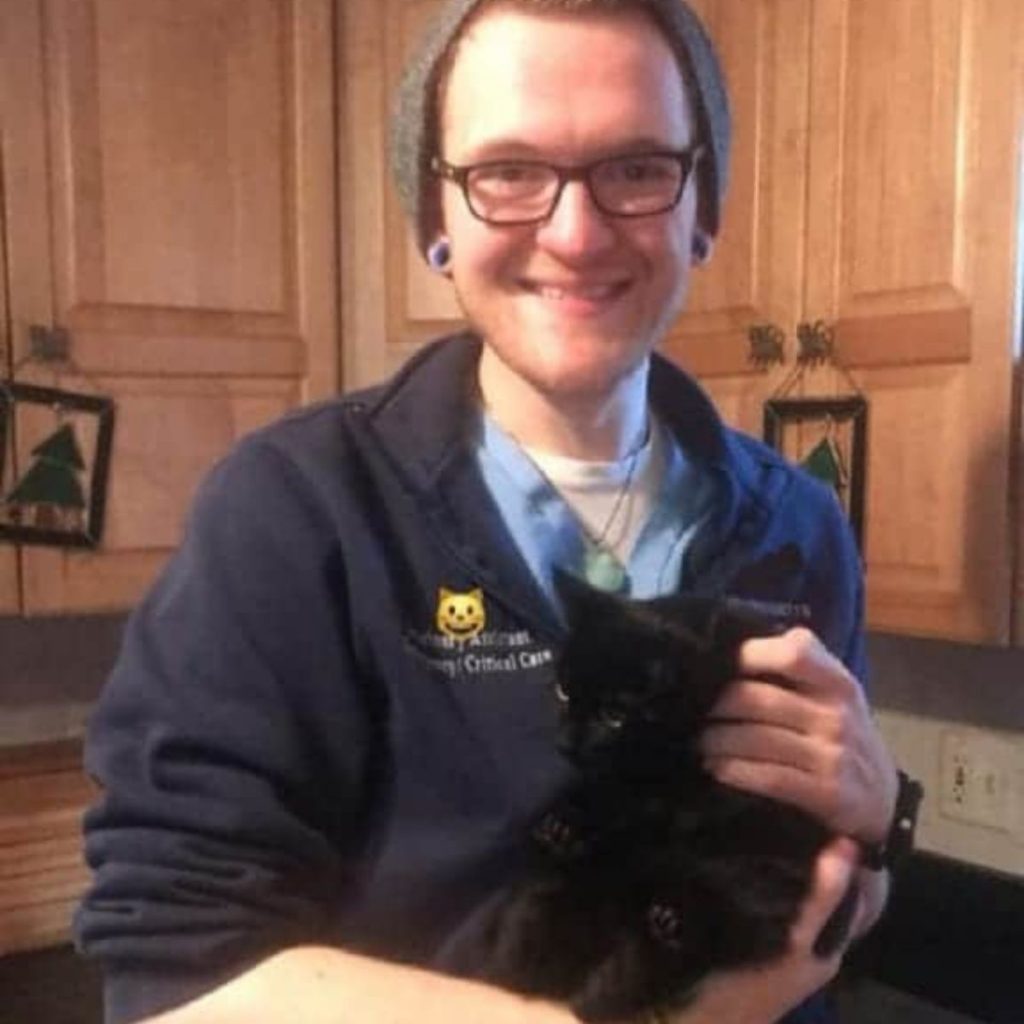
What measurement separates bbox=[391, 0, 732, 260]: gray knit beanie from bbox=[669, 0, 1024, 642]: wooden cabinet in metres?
0.46

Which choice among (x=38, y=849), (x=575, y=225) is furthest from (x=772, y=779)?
(x=38, y=849)

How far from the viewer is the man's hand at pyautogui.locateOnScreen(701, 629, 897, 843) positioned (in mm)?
835

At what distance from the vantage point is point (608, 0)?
0.89 m

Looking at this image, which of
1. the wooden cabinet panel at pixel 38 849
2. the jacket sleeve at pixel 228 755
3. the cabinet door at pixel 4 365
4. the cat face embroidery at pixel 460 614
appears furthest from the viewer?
the wooden cabinet panel at pixel 38 849

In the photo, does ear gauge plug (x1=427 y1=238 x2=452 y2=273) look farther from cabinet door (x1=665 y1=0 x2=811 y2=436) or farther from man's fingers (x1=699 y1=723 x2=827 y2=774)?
cabinet door (x1=665 y1=0 x2=811 y2=436)

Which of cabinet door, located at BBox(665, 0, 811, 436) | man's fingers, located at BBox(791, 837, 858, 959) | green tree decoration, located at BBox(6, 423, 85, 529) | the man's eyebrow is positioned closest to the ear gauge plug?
the man's eyebrow

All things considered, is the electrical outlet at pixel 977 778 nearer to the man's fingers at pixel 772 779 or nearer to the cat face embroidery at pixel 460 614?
the man's fingers at pixel 772 779

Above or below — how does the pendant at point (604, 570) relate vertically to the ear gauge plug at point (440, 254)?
below

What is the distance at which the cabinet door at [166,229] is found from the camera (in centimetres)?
164

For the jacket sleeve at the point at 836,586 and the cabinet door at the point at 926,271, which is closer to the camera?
the jacket sleeve at the point at 836,586

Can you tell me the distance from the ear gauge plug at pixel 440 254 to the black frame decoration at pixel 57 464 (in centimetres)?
80

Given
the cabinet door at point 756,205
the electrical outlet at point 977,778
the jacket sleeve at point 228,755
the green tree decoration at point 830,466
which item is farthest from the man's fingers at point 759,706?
the electrical outlet at point 977,778

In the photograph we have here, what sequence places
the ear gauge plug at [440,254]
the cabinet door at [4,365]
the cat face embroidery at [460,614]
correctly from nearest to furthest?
1. the cat face embroidery at [460,614]
2. the ear gauge plug at [440,254]
3. the cabinet door at [4,365]

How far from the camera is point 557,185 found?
0.90 metres
